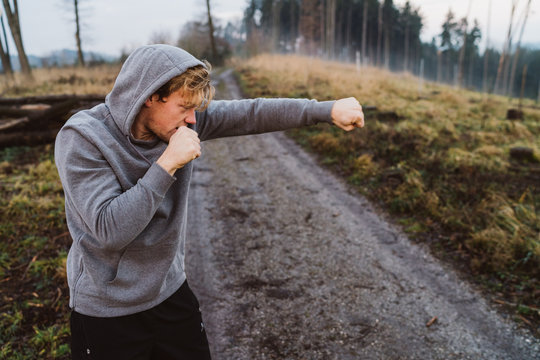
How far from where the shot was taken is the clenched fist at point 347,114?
5.57ft

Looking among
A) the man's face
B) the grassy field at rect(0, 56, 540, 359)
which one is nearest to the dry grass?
the grassy field at rect(0, 56, 540, 359)

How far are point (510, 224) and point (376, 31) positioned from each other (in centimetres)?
6146

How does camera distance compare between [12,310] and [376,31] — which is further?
[376,31]

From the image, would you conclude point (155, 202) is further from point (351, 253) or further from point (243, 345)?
point (351, 253)

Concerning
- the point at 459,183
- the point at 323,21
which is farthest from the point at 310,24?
the point at 459,183

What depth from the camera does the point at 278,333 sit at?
3012mm

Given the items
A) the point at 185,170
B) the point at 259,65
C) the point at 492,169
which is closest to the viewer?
the point at 185,170

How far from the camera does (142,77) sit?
4.38 ft

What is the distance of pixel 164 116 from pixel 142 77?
0.55 ft

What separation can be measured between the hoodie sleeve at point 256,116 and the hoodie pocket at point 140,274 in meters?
0.68

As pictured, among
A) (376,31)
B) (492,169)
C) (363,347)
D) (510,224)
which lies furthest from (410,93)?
(376,31)

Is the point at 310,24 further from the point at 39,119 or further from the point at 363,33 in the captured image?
the point at 39,119

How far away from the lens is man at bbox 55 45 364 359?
1.19 metres

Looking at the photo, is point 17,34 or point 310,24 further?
point 310,24
